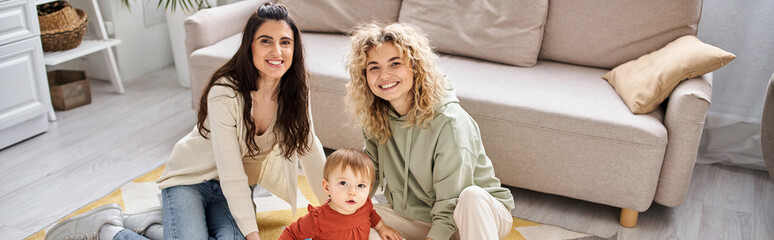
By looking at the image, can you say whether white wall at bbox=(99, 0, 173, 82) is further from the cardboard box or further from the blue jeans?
the blue jeans

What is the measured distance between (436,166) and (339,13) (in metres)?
1.40

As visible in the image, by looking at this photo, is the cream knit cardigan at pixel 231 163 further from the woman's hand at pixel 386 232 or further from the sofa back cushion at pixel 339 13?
the sofa back cushion at pixel 339 13

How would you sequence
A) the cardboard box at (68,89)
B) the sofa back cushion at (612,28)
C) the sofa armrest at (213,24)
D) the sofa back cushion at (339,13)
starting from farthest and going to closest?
1. the cardboard box at (68,89)
2. the sofa back cushion at (339,13)
3. the sofa armrest at (213,24)
4. the sofa back cushion at (612,28)

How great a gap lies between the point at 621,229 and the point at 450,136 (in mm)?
840

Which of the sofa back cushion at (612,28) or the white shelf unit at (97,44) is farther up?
the sofa back cushion at (612,28)

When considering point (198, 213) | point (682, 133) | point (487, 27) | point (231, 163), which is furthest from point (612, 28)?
point (198, 213)

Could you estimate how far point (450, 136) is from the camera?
69.3 inches

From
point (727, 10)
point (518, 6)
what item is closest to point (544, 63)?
point (518, 6)

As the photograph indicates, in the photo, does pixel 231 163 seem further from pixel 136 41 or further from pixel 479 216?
pixel 136 41

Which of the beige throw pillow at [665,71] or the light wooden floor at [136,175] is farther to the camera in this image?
the light wooden floor at [136,175]

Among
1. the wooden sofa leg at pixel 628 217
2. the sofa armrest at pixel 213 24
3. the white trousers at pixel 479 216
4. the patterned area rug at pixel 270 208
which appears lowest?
the patterned area rug at pixel 270 208

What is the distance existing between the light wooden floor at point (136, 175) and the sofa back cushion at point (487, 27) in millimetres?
552

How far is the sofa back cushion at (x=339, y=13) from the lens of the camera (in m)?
2.97

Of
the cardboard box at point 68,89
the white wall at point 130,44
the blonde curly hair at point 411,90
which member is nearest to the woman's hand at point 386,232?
the blonde curly hair at point 411,90
